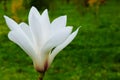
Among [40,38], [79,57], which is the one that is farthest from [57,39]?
[79,57]

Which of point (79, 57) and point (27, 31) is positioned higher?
point (27, 31)

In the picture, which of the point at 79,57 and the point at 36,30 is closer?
the point at 36,30

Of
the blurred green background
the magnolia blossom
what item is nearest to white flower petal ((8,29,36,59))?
the magnolia blossom

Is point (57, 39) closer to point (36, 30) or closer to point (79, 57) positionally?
point (36, 30)

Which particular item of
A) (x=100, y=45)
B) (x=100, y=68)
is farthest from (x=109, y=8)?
(x=100, y=68)

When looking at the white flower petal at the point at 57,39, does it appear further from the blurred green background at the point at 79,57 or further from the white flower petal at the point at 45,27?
the blurred green background at the point at 79,57

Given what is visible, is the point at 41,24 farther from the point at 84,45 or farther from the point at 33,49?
the point at 84,45

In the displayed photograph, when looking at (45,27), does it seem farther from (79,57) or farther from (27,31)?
(79,57)

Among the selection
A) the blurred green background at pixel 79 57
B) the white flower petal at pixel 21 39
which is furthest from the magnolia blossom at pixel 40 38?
the blurred green background at pixel 79 57
